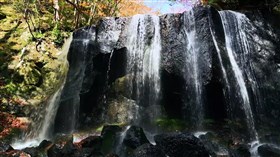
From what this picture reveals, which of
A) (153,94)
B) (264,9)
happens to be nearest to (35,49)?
(153,94)

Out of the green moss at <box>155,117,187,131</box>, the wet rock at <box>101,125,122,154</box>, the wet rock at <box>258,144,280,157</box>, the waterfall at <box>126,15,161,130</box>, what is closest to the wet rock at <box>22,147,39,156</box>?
the wet rock at <box>101,125,122,154</box>

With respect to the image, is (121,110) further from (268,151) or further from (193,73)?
(268,151)

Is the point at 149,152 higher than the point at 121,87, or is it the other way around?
the point at 121,87

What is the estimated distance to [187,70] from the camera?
13.5 meters

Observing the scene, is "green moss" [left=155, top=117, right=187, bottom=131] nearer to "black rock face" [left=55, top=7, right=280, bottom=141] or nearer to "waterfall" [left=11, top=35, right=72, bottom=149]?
"black rock face" [left=55, top=7, right=280, bottom=141]

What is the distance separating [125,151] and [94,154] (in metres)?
1.14

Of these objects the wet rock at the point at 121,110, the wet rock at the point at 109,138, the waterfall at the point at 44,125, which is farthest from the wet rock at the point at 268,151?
the waterfall at the point at 44,125

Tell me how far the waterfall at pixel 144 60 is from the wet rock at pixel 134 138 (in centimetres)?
284

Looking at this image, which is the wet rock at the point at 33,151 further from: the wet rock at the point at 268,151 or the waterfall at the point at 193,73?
the wet rock at the point at 268,151

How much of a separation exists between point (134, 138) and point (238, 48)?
674 cm

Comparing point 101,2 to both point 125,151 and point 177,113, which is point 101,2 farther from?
point 125,151

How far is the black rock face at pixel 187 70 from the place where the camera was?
12.9 metres

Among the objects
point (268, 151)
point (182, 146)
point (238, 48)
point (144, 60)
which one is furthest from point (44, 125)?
point (268, 151)

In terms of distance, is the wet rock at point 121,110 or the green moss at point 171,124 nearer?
the green moss at point 171,124
